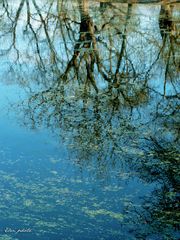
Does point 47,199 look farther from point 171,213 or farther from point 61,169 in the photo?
point 171,213

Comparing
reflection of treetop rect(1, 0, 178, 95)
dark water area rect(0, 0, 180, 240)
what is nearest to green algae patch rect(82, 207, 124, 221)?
dark water area rect(0, 0, 180, 240)

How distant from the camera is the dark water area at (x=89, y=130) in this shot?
5.89 metres

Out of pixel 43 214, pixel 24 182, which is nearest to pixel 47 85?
pixel 24 182

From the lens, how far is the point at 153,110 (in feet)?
31.5

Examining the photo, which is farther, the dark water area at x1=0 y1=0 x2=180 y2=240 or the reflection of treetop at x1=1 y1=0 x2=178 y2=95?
the reflection of treetop at x1=1 y1=0 x2=178 y2=95

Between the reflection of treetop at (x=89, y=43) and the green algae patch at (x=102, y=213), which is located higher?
the reflection of treetop at (x=89, y=43)

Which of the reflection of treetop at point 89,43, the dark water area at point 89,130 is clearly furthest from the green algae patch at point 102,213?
the reflection of treetop at point 89,43

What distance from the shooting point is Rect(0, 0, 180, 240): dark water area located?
5.89 meters

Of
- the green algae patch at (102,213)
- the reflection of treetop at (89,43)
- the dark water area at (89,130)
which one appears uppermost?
the reflection of treetop at (89,43)

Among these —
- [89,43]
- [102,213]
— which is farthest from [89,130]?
[89,43]

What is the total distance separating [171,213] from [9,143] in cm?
349

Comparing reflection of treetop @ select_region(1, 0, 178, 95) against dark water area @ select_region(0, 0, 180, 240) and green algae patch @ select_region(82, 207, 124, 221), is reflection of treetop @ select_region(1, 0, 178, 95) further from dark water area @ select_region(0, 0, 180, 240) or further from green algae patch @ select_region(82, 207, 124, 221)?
green algae patch @ select_region(82, 207, 124, 221)

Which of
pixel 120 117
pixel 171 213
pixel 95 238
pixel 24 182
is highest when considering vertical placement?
pixel 120 117

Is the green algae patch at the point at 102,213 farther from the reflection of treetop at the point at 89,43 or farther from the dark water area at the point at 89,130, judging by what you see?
the reflection of treetop at the point at 89,43
